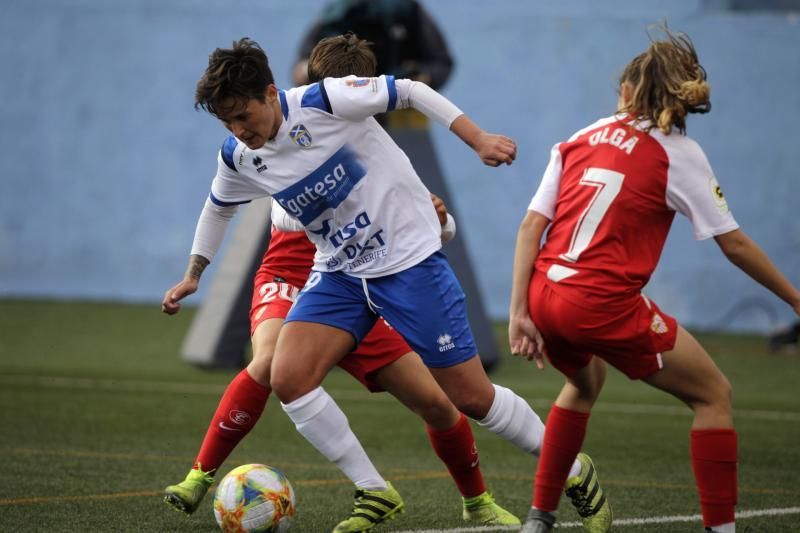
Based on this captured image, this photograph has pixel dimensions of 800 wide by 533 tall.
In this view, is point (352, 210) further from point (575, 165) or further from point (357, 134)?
point (575, 165)

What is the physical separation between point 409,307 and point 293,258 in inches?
38.9

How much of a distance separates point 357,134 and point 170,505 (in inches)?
65.7

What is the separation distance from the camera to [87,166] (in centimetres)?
1803

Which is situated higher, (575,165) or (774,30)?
(575,165)

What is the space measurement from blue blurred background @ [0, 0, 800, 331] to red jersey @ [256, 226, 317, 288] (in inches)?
333

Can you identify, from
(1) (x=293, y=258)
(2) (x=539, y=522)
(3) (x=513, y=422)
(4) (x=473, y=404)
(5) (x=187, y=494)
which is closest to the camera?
(2) (x=539, y=522)

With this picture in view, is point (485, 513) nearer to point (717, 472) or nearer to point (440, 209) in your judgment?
point (717, 472)

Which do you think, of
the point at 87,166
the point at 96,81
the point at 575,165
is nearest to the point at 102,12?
the point at 96,81

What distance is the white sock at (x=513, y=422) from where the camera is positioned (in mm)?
4953

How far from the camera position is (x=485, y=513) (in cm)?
516

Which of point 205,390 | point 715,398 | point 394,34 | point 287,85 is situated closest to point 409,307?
point 715,398

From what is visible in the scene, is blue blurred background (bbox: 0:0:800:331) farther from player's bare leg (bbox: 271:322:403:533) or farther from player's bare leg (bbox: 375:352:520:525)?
player's bare leg (bbox: 271:322:403:533)

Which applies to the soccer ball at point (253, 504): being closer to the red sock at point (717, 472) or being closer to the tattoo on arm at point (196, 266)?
the tattoo on arm at point (196, 266)

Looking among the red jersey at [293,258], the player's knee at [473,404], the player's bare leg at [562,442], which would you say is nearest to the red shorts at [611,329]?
the player's bare leg at [562,442]
